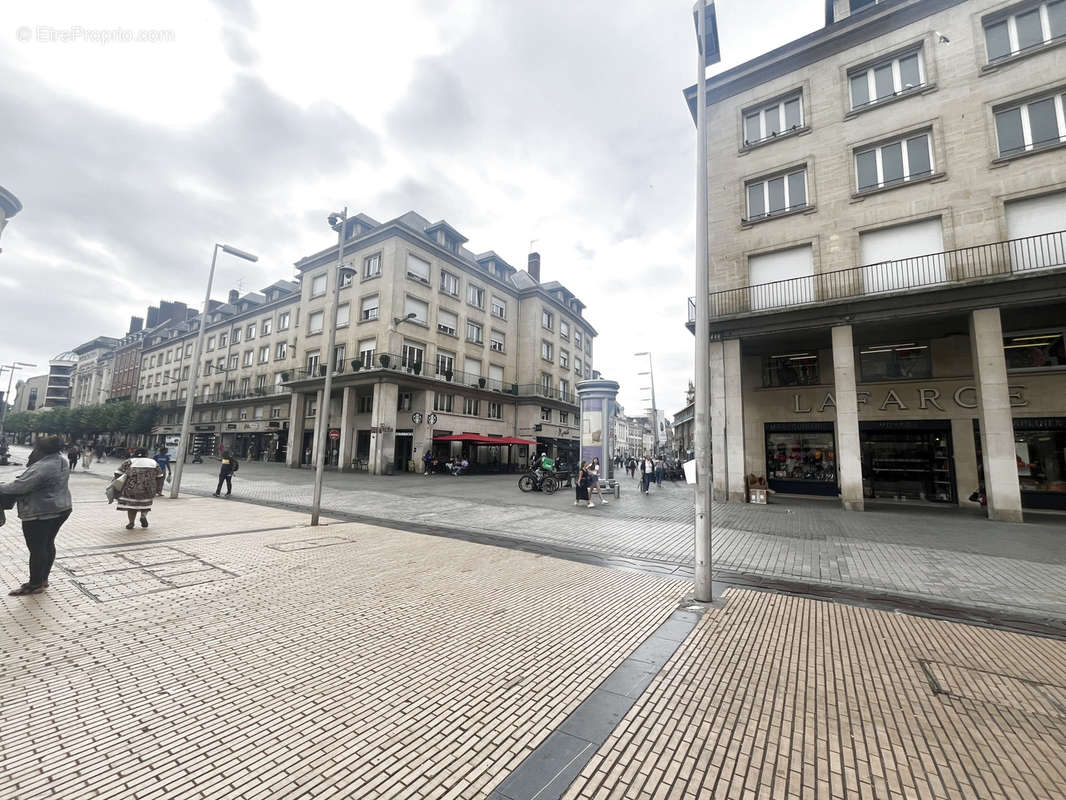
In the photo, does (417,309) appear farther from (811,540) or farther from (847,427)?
(811,540)

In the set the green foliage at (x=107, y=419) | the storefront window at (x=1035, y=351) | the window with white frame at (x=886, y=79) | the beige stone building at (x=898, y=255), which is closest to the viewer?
the beige stone building at (x=898, y=255)

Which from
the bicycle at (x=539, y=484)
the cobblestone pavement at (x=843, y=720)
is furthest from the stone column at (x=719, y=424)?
the cobblestone pavement at (x=843, y=720)

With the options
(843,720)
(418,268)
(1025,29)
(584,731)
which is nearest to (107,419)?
(418,268)

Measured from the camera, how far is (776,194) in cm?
1672

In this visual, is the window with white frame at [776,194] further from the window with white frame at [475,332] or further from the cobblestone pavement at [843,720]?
the window with white frame at [475,332]

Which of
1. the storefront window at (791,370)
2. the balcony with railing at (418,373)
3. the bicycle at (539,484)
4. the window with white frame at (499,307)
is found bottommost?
the bicycle at (539,484)

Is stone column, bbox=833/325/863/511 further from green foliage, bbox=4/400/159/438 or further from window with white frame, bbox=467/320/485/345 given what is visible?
green foliage, bbox=4/400/159/438

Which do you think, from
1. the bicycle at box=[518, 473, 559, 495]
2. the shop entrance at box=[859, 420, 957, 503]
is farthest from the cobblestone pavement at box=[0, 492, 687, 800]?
the shop entrance at box=[859, 420, 957, 503]

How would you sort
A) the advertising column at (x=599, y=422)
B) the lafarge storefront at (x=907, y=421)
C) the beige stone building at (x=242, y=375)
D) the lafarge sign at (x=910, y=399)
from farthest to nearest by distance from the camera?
the beige stone building at (x=242, y=375)
the advertising column at (x=599, y=422)
the lafarge sign at (x=910, y=399)
the lafarge storefront at (x=907, y=421)

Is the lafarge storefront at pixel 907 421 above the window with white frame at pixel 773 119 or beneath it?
beneath

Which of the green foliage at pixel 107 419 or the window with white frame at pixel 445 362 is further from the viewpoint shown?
the green foliage at pixel 107 419

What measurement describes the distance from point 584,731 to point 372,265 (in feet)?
108

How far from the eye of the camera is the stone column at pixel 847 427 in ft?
45.2

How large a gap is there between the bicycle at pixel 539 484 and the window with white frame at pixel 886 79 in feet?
58.2
